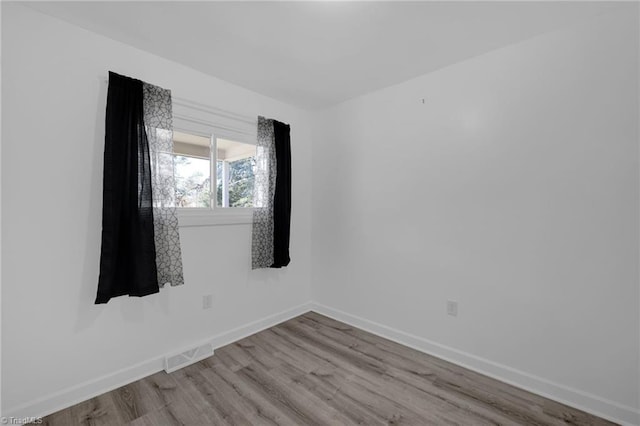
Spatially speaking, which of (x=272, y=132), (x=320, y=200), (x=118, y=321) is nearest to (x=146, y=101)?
(x=272, y=132)

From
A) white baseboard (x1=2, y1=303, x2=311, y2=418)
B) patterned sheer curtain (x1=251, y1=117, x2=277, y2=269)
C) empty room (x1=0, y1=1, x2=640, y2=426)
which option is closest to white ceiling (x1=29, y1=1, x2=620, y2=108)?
empty room (x1=0, y1=1, x2=640, y2=426)

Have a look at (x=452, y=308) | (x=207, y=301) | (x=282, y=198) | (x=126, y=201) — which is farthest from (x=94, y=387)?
(x=452, y=308)

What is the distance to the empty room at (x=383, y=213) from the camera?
5.65 feet

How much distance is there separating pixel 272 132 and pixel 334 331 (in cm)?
219

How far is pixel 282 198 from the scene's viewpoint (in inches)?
121

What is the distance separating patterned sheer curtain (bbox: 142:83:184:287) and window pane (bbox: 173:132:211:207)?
7.8 inches

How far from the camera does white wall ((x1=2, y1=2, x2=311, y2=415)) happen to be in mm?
1676

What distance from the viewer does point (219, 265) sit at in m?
2.67

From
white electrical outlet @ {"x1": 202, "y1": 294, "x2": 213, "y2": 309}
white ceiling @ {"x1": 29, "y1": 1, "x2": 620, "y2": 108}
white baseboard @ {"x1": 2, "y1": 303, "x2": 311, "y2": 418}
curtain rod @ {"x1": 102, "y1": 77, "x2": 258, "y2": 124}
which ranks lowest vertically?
white baseboard @ {"x1": 2, "y1": 303, "x2": 311, "y2": 418}

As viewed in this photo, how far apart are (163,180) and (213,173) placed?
A: 0.51 m

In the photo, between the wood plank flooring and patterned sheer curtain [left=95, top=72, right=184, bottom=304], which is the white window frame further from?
the wood plank flooring

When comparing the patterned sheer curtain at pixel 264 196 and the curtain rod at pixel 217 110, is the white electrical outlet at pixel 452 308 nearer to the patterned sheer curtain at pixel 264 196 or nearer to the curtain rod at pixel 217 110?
the patterned sheer curtain at pixel 264 196

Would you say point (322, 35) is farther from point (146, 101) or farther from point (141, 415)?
point (141, 415)

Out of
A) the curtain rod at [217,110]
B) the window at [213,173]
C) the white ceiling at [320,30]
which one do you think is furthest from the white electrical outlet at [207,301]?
the white ceiling at [320,30]
